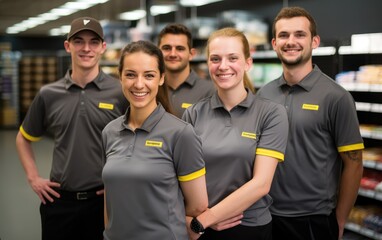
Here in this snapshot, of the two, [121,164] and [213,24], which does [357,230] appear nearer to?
[121,164]

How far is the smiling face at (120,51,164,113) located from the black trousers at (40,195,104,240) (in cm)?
112

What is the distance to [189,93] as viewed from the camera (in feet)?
11.1

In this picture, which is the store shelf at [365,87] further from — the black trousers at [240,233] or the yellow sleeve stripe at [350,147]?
the black trousers at [240,233]

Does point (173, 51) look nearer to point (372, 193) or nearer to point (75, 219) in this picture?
point (75, 219)

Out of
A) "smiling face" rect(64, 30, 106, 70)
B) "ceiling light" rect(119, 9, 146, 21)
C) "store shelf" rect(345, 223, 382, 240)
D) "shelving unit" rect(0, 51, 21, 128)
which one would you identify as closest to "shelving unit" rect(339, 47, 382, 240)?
"store shelf" rect(345, 223, 382, 240)

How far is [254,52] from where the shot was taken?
5.64 meters

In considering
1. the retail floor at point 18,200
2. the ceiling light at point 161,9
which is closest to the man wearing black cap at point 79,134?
the retail floor at point 18,200

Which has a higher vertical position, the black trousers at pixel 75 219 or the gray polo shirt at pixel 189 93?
the gray polo shirt at pixel 189 93

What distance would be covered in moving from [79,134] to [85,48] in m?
0.53

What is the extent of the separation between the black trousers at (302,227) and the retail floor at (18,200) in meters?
2.36

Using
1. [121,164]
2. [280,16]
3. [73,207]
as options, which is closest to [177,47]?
[280,16]

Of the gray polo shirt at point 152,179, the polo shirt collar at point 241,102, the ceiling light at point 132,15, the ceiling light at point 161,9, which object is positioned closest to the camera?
the gray polo shirt at point 152,179

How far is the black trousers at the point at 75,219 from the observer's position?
9.78ft

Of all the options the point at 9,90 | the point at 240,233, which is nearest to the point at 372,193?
the point at 240,233
